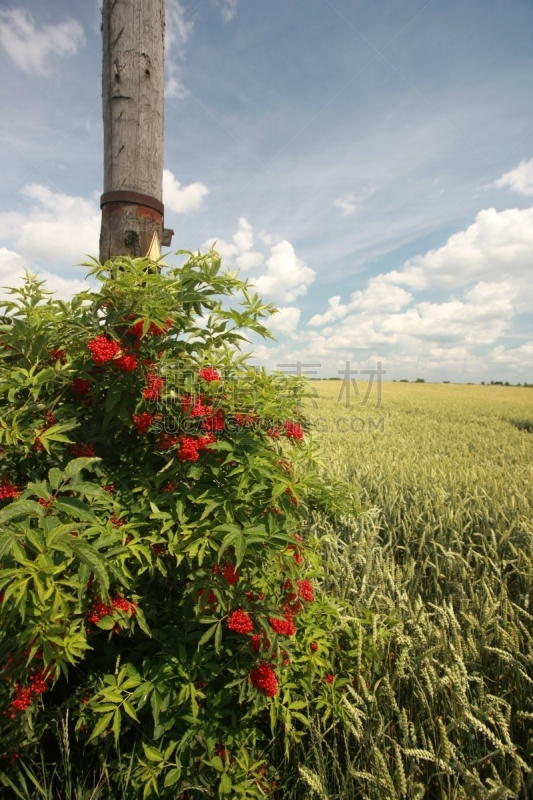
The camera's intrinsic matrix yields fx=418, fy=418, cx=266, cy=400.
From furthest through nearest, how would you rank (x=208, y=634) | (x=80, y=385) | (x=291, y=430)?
(x=291, y=430)
(x=80, y=385)
(x=208, y=634)

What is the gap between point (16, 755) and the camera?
65.4 inches

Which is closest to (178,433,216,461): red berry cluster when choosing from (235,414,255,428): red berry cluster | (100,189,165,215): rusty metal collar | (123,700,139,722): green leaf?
(235,414,255,428): red berry cluster

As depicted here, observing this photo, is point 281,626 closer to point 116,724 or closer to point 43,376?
point 116,724

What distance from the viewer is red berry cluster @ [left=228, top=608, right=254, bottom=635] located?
5.00ft

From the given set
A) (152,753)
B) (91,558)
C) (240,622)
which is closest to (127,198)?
(91,558)

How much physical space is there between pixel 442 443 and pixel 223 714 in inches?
341

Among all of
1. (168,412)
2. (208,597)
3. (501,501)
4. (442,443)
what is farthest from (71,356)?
(442,443)

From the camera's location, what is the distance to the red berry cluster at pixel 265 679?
1602 millimetres

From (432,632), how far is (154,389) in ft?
6.55

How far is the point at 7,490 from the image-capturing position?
1570mm

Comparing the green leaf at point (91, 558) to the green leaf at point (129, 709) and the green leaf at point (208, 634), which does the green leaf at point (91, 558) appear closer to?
the green leaf at point (208, 634)

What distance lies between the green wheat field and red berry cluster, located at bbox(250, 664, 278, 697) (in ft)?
1.03

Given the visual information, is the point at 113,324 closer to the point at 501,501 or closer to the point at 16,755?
the point at 16,755

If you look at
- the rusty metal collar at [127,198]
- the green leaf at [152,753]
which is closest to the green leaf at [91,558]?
the green leaf at [152,753]
